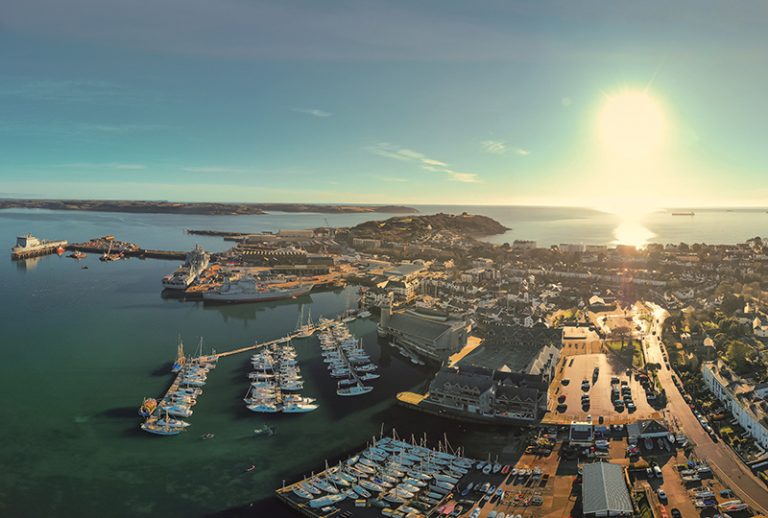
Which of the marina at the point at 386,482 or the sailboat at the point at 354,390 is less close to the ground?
the sailboat at the point at 354,390

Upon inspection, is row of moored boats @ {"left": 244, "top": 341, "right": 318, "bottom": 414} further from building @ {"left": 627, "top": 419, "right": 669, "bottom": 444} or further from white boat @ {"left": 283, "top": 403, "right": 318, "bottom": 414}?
building @ {"left": 627, "top": 419, "right": 669, "bottom": 444}

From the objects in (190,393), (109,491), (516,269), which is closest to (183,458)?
(109,491)

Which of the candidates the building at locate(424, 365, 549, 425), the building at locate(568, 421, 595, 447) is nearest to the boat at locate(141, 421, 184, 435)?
the building at locate(424, 365, 549, 425)

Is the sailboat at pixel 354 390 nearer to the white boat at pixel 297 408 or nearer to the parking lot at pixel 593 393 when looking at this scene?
the white boat at pixel 297 408

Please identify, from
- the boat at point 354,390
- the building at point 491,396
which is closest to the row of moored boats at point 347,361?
the boat at point 354,390

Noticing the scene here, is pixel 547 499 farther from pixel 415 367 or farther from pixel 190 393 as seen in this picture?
pixel 190 393
